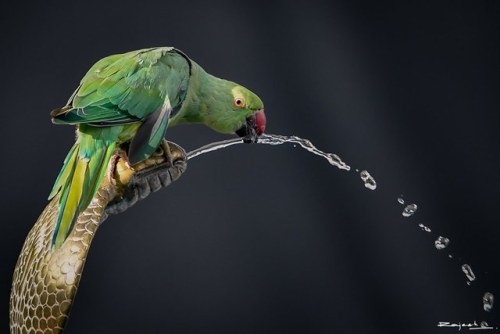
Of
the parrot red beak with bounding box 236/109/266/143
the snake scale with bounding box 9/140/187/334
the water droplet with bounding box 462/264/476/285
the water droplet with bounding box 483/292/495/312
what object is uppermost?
the parrot red beak with bounding box 236/109/266/143

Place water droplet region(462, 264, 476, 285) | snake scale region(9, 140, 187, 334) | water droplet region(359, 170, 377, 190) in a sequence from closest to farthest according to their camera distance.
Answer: snake scale region(9, 140, 187, 334) < water droplet region(359, 170, 377, 190) < water droplet region(462, 264, 476, 285)

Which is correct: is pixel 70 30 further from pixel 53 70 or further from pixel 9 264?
pixel 9 264

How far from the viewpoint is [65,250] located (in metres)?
0.81

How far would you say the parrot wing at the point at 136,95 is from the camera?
873 mm

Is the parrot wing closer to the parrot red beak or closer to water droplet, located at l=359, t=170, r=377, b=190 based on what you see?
the parrot red beak

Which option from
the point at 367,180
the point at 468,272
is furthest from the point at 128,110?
the point at 468,272

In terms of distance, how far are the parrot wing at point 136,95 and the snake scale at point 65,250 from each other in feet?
0.18

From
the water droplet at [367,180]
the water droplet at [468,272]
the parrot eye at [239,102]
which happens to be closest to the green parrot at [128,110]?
the parrot eye at [239,102]

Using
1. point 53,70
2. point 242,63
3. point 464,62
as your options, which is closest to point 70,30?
point 53,70

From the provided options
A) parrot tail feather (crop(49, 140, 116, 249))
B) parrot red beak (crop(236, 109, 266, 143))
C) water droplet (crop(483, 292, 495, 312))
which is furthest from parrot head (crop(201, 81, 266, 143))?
water droplet (crop(483, 292, 495, 312))

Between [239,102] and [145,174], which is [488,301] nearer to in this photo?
[239,102]

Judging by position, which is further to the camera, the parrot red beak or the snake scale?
the parrot red beak

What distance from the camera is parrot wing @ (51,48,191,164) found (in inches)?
34.4

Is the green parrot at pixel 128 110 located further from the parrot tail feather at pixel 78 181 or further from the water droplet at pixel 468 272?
the water droplet at pixel 468 272
